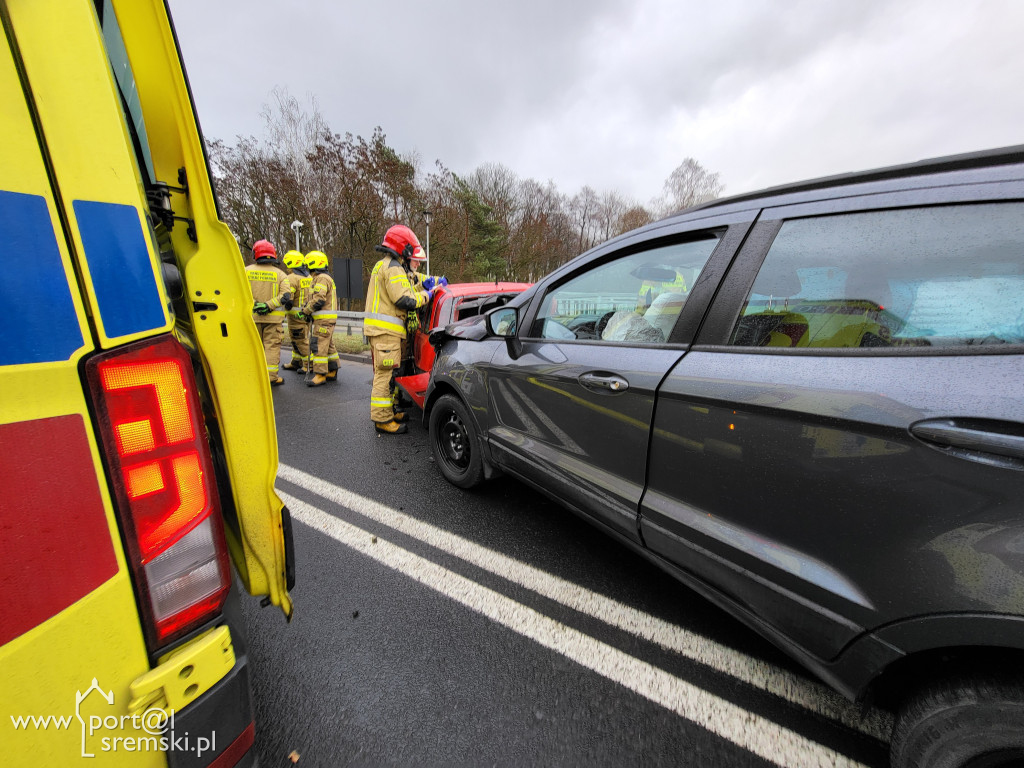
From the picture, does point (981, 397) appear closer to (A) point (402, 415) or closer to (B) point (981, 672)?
(B) point (981, 672)

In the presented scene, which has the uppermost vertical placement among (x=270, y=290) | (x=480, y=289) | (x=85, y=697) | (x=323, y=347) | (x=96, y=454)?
(x=270, y=290)

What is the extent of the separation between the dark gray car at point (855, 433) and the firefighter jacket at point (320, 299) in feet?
16.6

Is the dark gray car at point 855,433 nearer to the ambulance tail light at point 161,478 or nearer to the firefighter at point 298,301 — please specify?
the ambulance tail light at point 161,478

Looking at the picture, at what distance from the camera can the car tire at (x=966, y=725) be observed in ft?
2.69

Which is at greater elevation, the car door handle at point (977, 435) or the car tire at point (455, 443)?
the car door handle at point (977, 435)

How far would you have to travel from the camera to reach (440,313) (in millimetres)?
3742

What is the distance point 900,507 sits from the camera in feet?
3.00

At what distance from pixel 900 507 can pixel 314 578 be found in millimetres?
2264

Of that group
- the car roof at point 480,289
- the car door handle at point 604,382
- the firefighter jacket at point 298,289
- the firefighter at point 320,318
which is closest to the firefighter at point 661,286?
the car door handle at point 604,382

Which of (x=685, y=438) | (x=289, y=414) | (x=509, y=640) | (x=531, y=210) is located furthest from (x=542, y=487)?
(x=531, y=210)

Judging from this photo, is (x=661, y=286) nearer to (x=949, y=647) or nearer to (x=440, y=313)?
(x=949, y=647)

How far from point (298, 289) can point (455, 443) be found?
4.51 m

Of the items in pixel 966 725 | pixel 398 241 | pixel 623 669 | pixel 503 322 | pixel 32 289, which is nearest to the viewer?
pixel 32 289

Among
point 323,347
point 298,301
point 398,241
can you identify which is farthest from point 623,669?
point 298,301
